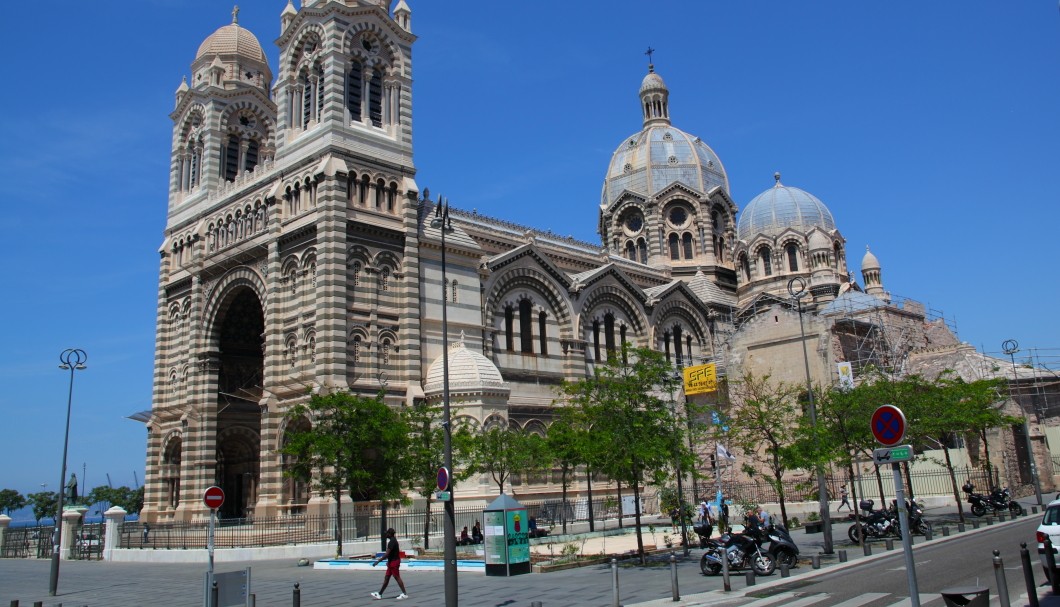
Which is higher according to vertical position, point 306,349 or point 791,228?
point 791,228

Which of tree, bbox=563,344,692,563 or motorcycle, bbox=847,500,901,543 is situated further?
motorcycle, bbox=847,500,901,543

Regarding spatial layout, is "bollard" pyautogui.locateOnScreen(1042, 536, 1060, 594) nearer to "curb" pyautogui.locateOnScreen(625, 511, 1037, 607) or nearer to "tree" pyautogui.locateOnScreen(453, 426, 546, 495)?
"curb" pyautogui.locateOnScreen(625, 511, 1037, 607)

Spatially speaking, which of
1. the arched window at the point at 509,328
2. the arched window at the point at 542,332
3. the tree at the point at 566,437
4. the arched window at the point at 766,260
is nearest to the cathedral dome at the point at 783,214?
the arched window at the point at 766,260

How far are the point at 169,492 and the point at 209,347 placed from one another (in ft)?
26.2

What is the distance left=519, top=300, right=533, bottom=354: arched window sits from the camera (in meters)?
46.6

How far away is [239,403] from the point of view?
45.2 metres

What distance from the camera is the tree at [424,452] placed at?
30.8 m

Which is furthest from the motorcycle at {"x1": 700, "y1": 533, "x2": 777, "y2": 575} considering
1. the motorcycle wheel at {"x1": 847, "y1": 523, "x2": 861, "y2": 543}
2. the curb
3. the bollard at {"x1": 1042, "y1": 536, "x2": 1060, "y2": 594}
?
the motorcycle wheel at {"x1": 847, "y1": 523, "x2": 861, "y2": 543}

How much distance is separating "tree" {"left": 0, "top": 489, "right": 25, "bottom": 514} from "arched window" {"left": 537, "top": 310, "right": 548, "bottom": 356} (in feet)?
255

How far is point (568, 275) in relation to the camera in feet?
165

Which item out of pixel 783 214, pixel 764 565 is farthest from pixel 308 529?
pixel 783 214

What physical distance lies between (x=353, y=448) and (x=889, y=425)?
2145cm

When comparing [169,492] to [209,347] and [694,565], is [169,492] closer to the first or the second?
[209,347]

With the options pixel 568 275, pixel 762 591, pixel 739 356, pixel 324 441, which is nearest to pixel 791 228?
pixel 739 356
